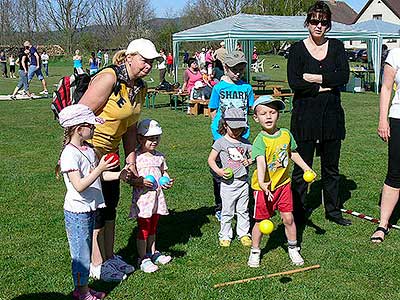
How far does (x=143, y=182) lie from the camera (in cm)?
446

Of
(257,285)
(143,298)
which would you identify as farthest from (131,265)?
(257,285)

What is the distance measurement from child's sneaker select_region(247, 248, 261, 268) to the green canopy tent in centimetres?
1235

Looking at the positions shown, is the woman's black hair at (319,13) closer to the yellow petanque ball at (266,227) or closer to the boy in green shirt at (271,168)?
the boy in green shirt at (271,168)

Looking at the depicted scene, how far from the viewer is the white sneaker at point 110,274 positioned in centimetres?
447

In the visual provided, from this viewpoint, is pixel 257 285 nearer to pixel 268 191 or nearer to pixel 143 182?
pixel 268 191

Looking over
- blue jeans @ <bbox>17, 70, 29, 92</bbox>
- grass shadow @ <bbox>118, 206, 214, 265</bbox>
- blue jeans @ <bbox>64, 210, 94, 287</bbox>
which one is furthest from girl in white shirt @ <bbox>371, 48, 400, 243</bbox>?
blue jeans @ <bbox>17, 70, 29, 92</bbox>

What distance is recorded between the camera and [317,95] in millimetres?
5531

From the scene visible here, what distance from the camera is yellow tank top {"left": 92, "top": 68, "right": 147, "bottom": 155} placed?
409 centimetres

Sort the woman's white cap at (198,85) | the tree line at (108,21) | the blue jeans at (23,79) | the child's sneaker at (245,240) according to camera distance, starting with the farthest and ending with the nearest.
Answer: the tree line at (108,21) → the blue jeans at (23,79) → the woman's white cap at (198,85) → the child's sneaker at (245,240)

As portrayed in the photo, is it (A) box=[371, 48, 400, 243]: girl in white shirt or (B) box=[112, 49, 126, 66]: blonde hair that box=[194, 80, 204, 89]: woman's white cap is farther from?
(B) box=[112, 49, 126, 66]: blonde hair

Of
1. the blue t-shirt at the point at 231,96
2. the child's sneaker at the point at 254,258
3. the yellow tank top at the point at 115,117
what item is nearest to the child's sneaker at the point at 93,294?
the yellow tank top at the point at 115,117

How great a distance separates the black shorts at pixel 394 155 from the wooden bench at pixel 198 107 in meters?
9.57

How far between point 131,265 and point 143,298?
0.63 meters

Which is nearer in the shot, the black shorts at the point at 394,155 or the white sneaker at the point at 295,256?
the white sneaker at the point at 295,256
